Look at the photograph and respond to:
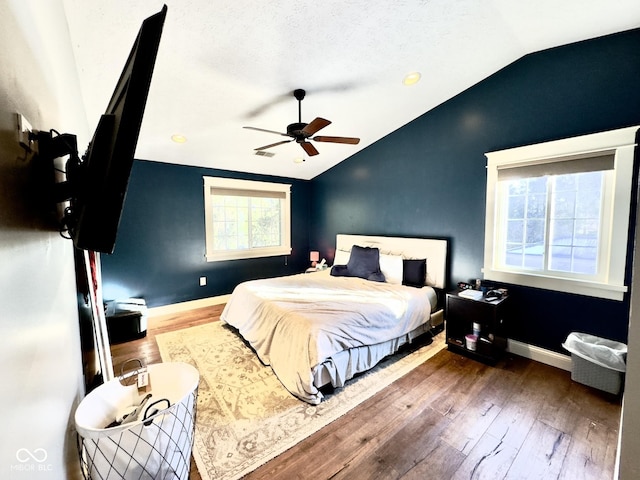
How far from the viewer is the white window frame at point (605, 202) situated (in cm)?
215

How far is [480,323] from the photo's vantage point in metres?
2.66

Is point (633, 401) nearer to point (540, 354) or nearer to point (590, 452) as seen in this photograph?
point (590, 452)

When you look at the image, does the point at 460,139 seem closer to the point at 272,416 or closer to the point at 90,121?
Answer: the point at 272,416

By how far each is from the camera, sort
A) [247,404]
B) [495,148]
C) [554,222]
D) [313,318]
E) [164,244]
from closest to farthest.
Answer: [247,404] → [313,318] → [554,222] → [495,148] → [164,244]

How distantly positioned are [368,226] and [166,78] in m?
3.21

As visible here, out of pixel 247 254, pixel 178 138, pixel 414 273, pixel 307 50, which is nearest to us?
pixel 307 50

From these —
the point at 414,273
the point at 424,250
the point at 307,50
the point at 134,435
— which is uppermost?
the point at 307,50

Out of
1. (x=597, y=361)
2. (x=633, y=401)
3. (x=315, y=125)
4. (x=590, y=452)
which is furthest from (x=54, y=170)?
(x=597, y=361)

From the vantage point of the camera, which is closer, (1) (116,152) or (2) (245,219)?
(1) (116,152)

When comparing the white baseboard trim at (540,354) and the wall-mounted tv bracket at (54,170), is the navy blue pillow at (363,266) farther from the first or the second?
the wall-mounted tv bracket at (54,170)

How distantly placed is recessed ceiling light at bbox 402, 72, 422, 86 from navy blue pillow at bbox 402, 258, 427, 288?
2.09m

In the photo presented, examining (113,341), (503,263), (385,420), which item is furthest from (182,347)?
(503,263)

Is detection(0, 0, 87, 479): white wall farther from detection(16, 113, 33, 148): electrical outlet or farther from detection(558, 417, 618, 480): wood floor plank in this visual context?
detection(558, 417, 618, 480): wood floor plank

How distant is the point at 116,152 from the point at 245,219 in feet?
13.5
